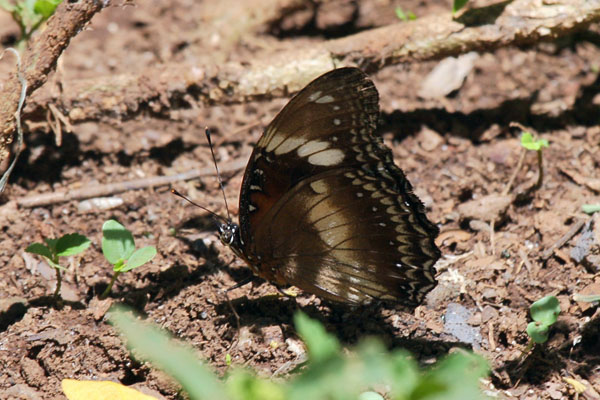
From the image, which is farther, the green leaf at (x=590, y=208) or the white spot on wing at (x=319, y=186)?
the green leaf at (x=590, y=208)

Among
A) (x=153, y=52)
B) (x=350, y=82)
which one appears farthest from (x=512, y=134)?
(x=153, y=52)

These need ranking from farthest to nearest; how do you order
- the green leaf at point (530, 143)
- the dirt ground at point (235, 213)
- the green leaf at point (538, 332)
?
the green leaf at point (530, 143) → the dirt ground at point (235, 213) → the green leaf at point (538, 332)

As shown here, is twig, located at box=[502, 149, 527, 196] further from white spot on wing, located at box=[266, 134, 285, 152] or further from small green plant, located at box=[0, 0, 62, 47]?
small green plant, located at box=[0, 0, 62, 47]

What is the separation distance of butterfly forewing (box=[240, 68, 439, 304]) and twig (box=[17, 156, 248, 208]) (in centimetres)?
131

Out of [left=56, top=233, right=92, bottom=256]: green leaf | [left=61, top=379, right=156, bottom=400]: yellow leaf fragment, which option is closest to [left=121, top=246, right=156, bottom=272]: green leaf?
[left=56, top=233, right=92, bottom=256]: green leaf

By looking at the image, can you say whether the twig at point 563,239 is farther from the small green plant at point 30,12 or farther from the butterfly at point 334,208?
the small green plant at point 30,12

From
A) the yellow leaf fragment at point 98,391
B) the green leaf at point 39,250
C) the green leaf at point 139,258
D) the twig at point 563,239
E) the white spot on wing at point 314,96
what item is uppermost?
the white spot on wing at point 314,96

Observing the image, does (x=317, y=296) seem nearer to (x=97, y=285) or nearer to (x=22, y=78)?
(x=97, y=285)

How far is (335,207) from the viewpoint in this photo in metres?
3.21

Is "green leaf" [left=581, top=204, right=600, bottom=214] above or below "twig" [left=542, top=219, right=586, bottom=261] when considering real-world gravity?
above

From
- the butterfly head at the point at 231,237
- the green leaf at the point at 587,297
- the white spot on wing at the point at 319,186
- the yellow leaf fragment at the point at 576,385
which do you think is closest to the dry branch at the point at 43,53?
the butterfly head at the point at 231,237

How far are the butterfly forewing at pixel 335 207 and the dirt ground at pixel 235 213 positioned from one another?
28 centimetres

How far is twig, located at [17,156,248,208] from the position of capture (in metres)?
4.10

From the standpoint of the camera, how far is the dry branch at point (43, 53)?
11.0 ft
